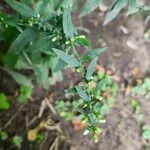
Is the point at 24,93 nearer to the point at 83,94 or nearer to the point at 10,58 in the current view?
the point at 10,58

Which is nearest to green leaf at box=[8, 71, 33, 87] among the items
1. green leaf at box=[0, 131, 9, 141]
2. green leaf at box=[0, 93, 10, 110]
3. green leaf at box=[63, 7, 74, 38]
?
green leaf at box=[0, 93, 10, 110]

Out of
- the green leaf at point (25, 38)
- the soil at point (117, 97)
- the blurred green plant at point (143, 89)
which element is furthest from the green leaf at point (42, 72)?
the blurred green plant at point (143, 89)

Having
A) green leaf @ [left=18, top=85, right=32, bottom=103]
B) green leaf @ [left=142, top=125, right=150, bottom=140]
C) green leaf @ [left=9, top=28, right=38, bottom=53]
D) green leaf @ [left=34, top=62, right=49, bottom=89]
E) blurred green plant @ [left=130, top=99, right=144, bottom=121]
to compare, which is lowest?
green leaf @ [left=142, top=125, right=150, bottom=140]

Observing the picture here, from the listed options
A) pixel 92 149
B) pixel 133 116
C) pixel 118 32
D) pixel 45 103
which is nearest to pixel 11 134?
pixel 45 103

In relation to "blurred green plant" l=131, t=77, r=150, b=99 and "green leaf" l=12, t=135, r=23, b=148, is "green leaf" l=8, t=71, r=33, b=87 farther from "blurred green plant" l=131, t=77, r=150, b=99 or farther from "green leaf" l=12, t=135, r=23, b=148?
"blurred green plant" l=131, t=77, r=150, b=99

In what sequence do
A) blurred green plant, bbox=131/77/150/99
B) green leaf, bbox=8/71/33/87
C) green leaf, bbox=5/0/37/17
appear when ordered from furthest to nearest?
blurred green plant, bbox=131/77/150/99
green leaf, bbox=8/71/33/87
green leaf, bbox=5/0/37/17

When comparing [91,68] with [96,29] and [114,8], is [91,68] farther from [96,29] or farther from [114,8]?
[96,29]

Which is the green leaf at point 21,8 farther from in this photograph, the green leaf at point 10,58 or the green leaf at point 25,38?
the green leaf at point 10,58
